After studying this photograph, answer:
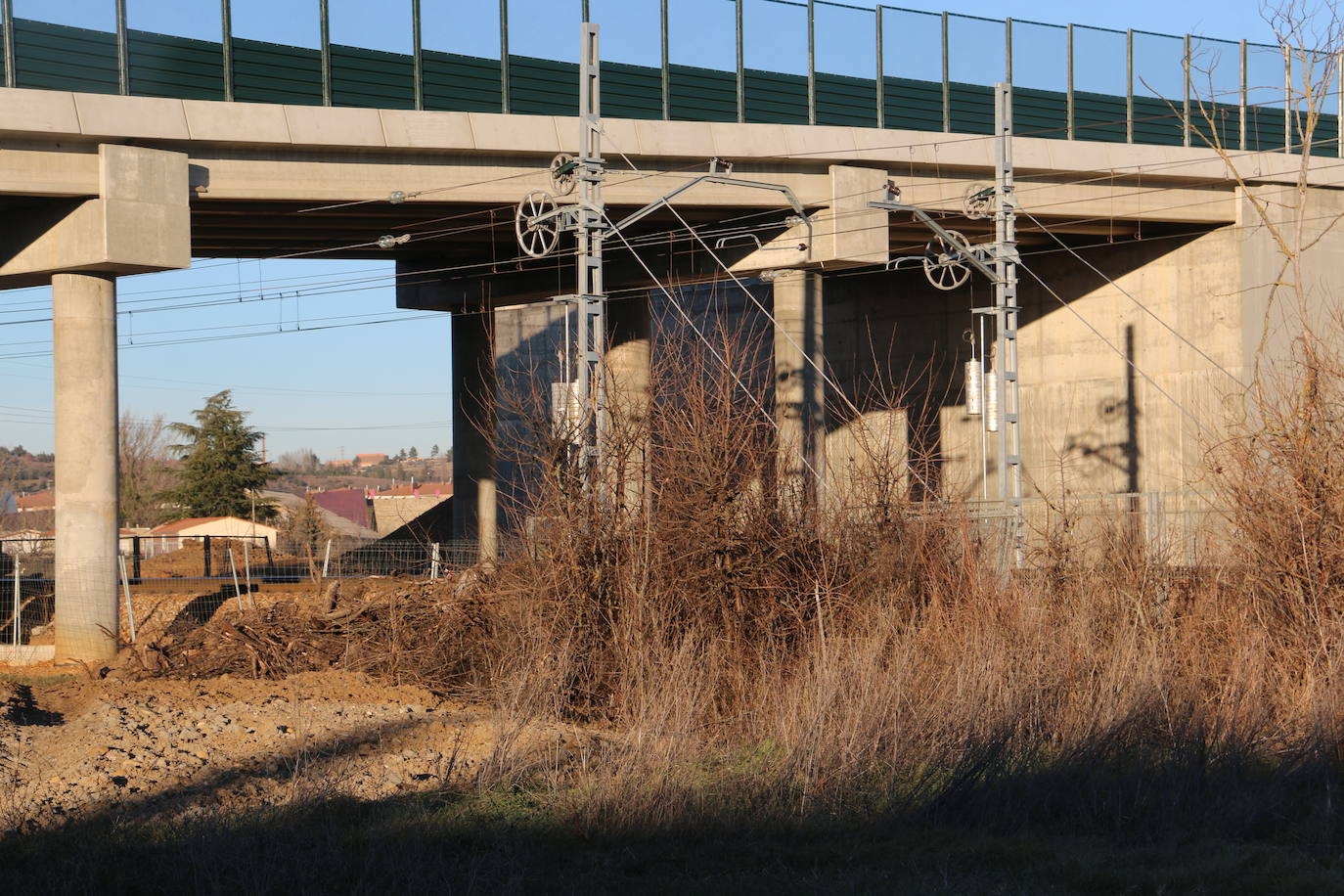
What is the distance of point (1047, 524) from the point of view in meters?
17.0

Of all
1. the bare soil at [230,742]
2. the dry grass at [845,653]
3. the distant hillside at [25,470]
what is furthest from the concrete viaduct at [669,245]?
the distant hillside at [25,470]

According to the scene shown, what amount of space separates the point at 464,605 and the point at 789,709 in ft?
17.7

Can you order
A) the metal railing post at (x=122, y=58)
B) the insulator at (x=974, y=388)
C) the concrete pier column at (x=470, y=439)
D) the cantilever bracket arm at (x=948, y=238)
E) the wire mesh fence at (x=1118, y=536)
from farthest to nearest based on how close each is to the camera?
the concrete pier column at (x=470, y=439) < the insulator at (x=974, y=388) < the metal railing post at (x=122, y=58) < the cantilever bracket arm at (x=948, y=238) < the wire mesh fence at (x=1118, y=536)

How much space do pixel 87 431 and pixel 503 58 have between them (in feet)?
33.3

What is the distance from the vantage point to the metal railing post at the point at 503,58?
2642 cm

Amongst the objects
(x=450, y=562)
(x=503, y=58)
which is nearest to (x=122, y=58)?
(x=503, y=58)

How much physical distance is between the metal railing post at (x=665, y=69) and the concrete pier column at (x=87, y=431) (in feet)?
35.4

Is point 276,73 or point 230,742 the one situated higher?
point 276,73

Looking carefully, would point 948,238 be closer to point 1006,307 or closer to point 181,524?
point 1006,307

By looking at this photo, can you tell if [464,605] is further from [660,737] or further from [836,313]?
[836,313]

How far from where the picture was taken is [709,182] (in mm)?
27781

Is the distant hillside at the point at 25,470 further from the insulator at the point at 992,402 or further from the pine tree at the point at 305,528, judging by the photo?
the insulator at the point at 992,402

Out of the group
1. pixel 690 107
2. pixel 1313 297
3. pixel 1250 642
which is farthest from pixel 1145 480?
pixel 1250 642

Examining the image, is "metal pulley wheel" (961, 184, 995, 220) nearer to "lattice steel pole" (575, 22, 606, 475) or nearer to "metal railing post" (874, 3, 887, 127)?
"lattice steel pole" (575, 22, 606, 475)
